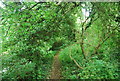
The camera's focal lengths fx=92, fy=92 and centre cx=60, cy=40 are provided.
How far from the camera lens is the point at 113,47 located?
119 inches

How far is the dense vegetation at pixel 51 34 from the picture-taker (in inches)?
75.3

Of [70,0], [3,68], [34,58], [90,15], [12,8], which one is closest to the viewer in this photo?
[12,8]

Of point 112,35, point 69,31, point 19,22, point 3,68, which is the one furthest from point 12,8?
point 112,35

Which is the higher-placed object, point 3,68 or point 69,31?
point 69,31

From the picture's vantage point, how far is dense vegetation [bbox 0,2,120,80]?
1.91 meters

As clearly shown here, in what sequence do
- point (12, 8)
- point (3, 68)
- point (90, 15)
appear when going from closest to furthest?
point (12, 8)
point (3, 68)
point (90, 15)

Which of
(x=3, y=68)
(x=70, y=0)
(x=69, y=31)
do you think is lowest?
(x=3, y=68)

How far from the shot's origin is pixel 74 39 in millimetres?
3645

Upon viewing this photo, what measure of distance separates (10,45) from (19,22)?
0.82 m

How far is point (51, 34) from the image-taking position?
279 centimetres

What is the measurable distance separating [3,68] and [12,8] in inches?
49.6

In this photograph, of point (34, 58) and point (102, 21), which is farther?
point (102, 21)

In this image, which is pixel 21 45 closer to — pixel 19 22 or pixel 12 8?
pixel 19 22

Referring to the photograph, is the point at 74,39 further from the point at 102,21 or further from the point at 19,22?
the point at 19,22
